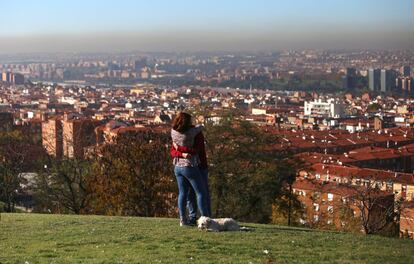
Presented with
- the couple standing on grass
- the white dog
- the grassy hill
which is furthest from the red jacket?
the grassy hill

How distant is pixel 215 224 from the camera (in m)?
8.34

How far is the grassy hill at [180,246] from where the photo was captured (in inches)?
271

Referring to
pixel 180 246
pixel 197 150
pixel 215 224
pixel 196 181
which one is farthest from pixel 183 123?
pixel 180 246

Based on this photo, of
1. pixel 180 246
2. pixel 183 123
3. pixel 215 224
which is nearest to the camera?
pixel 180 246

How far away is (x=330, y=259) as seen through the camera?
693 centimetres

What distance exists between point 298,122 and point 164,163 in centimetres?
6001

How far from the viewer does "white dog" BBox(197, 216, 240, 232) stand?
8297 mm

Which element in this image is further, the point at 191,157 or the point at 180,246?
the point at 191,157

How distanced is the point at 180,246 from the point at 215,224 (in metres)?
1.01

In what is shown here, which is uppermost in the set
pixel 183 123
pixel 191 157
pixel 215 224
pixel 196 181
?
pixel 183 123

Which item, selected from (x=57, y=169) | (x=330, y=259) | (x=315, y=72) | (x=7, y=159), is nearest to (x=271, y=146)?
(x=57, y=169)

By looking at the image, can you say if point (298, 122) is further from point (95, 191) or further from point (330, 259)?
point (330, 259)

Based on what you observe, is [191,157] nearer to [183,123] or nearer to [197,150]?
[197,150]

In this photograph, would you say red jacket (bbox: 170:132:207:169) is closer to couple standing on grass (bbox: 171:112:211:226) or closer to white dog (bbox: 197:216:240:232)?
couple standing on grass (bbox: 171:112:211:226)
